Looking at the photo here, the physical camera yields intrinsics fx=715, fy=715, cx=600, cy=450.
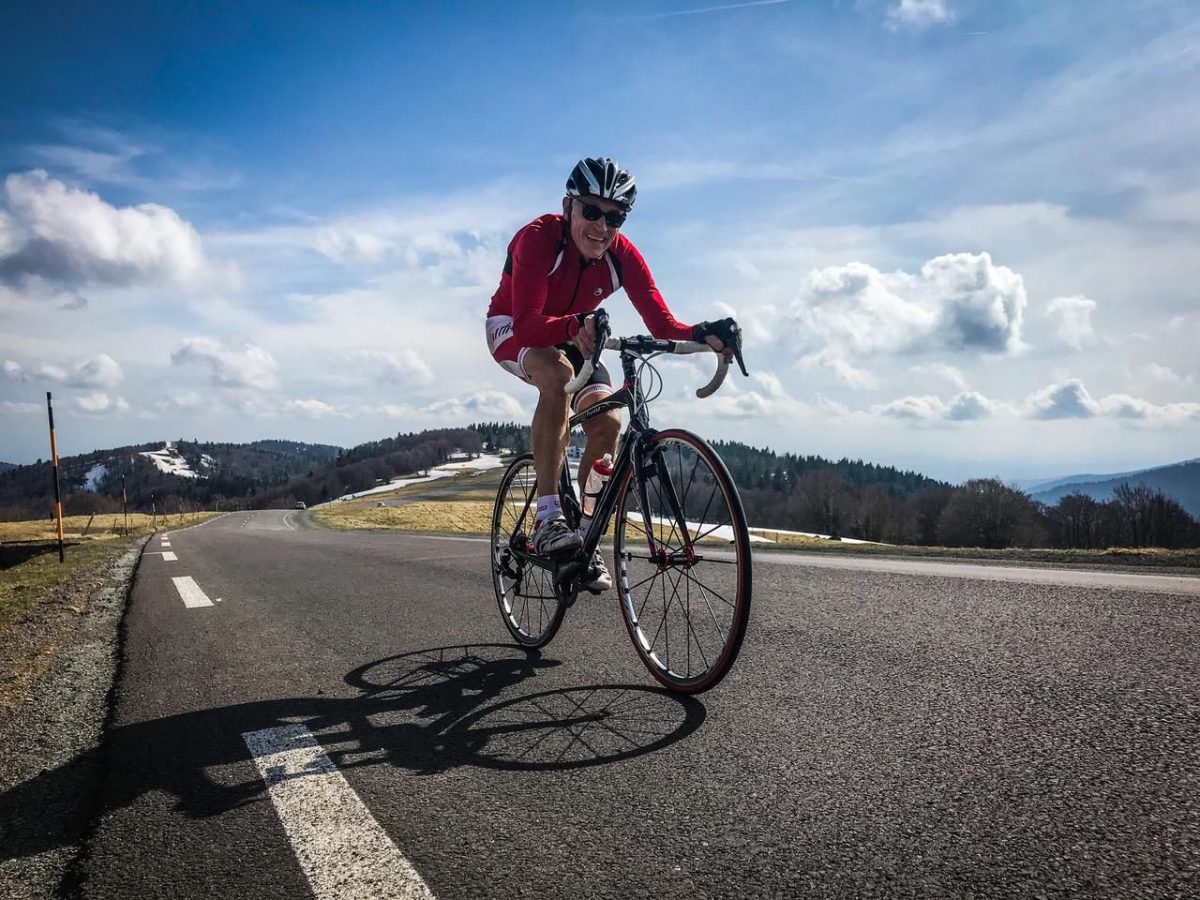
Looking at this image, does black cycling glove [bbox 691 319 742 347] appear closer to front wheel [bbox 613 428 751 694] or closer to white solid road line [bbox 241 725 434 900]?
front wheel [bbox 613 428 751 694]

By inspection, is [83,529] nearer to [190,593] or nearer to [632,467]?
[190,593]

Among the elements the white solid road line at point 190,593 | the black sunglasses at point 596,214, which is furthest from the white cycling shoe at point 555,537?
the white solid road line at point 190,593

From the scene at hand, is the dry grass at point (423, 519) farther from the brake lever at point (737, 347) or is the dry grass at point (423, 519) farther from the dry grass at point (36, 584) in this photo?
the brake lever at point (737, 347)

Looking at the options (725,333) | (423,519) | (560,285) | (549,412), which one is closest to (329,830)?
(549,412)

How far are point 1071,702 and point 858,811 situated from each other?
128 cm

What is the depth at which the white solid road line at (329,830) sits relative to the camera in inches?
68.2

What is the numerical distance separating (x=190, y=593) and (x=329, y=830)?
21.4 feet

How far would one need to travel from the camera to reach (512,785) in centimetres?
227

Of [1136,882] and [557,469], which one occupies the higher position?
[557,469]

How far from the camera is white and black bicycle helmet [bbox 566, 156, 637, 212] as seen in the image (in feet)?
12.4

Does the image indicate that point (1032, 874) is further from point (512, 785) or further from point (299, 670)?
point (299, 670)

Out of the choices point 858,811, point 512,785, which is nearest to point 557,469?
point 512,785

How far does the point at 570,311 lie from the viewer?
4.27 meters

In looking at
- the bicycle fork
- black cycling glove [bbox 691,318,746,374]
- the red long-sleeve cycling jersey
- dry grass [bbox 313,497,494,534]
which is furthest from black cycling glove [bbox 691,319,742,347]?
dry grass [bbox 313,497,494,534]
